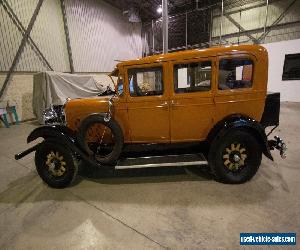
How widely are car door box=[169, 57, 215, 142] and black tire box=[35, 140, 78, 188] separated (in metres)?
1.78

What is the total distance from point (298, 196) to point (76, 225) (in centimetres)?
303

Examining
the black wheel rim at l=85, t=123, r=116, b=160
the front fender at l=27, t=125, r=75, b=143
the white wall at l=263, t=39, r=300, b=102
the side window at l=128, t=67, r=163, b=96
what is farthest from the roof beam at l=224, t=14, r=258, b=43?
the front fender at l=27, t=125, r=75, b=143

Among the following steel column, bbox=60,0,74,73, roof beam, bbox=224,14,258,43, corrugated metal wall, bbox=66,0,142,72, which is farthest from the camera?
roof beam, bbox=224,14,258,43

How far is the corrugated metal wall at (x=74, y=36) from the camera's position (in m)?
8.85

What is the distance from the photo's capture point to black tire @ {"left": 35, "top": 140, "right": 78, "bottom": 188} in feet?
10.4

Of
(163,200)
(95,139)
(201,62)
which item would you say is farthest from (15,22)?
(163,200)

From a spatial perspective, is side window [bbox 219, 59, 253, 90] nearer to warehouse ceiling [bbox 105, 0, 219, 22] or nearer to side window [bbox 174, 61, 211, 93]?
side window [bbox 174, 61, 211, 93]

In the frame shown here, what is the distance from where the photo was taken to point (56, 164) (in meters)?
3.29

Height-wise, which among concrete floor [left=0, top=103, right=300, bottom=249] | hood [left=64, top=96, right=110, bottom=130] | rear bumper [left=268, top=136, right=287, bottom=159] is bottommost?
concrete floor [left=0, top=103, right=300, bottom=249]

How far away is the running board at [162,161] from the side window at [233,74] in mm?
1195

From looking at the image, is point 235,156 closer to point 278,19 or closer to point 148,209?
point 148,209

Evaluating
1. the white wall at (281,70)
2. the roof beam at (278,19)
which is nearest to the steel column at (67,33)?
the white wall at (281,70)

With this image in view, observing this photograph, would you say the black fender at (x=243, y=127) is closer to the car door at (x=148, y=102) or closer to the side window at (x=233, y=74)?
the side window at (x=233, y=74)

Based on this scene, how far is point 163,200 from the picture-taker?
9.30ft
